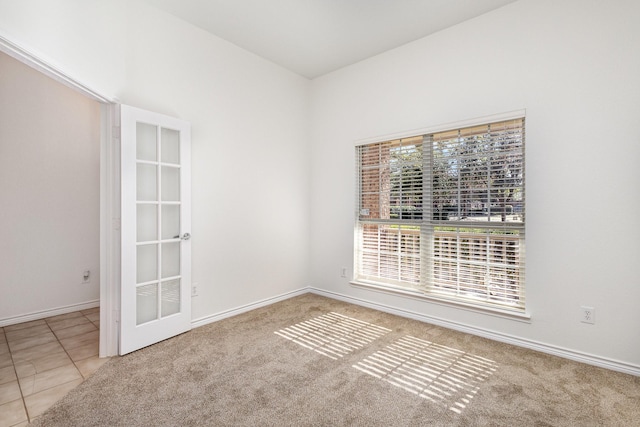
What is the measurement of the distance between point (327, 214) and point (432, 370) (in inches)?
91.8

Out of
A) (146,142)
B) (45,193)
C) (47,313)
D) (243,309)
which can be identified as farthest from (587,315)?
(45,193)

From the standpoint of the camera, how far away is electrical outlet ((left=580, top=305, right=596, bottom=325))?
94.1 inches

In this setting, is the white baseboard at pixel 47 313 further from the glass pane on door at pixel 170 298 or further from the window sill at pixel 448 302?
the window sill at pixel 448 302

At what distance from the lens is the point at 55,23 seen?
198cm

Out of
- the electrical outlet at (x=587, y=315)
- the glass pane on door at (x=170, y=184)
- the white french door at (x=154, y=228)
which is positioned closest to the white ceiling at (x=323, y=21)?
the white french door at (x=154, y=228)

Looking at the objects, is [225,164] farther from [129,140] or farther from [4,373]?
[4,373]

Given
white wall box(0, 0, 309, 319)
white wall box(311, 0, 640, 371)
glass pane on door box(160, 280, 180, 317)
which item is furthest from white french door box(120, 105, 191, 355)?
white wall box(311, 0, 640, 371)

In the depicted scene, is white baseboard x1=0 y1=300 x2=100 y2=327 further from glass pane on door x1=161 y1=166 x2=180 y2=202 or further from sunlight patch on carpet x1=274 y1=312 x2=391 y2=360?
sunlight patch on carpet x1=274 y1=312 x2=391 y2=360

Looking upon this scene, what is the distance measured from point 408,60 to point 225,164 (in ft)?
7.65

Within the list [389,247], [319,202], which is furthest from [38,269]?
[389,247]

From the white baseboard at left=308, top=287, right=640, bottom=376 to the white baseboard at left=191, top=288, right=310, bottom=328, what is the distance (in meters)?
0.79

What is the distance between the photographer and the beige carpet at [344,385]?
1768mm

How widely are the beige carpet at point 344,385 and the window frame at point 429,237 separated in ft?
1.06

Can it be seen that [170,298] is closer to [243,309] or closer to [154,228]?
[154,228]
